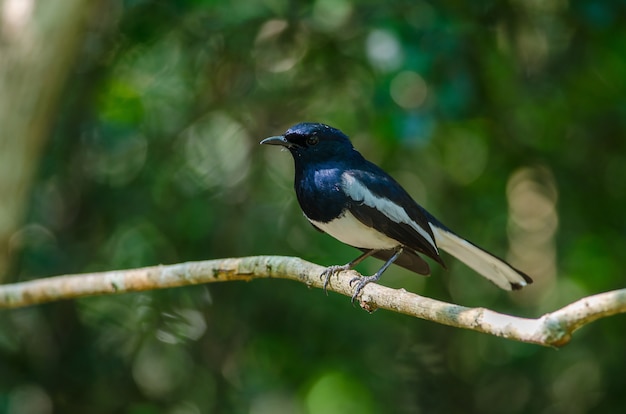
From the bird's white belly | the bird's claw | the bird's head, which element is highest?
the bird's head

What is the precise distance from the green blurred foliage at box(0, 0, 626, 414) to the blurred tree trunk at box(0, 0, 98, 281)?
0.66 m

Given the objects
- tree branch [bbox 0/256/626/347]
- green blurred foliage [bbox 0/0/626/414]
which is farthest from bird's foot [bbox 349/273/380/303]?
green blurred foliage [bbox 0/0/626/414]

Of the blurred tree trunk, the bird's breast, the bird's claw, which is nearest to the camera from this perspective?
the bird's claw

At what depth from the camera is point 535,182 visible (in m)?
6.14

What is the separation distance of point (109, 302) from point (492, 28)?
133 inches

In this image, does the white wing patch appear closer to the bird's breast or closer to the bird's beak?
the bird's breast

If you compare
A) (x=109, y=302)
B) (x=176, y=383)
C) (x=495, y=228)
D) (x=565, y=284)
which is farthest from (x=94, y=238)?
(x=565, y=284)

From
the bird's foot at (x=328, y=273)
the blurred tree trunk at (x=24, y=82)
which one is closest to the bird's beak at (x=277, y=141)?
the bird's foot at (x=328, y=273)

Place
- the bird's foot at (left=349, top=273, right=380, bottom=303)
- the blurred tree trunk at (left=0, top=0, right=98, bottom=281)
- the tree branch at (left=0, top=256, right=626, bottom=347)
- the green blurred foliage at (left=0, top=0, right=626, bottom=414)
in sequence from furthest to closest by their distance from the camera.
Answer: the green blurred foliage at (left=0, top=0, right=626, bottom=414) < the blurred tree trunk at (left=0, top=0, right=98, bottom=281) < the bird's foot at (left=349, top=273, right=380, bottom=303) < the tree branch at (left=0, top=256, right=626, bottom=347)

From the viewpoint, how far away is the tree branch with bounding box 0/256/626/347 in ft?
6.24

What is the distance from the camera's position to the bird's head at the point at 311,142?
3.91m

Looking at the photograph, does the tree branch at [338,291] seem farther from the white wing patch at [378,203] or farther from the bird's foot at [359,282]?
the white wing patch at [378,203]

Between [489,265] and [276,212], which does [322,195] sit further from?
[276,212]

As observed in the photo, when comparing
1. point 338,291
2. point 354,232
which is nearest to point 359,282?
point 338,291
